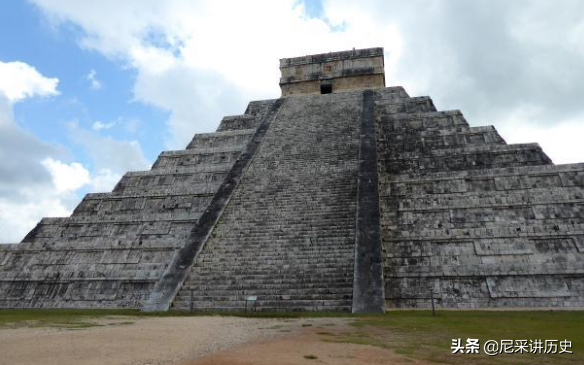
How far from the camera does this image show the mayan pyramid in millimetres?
9352

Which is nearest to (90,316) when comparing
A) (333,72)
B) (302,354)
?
(302,354)

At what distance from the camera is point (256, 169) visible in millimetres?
14711

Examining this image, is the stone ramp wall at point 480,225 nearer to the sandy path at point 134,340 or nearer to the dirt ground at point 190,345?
the dirt ground at point 190,345

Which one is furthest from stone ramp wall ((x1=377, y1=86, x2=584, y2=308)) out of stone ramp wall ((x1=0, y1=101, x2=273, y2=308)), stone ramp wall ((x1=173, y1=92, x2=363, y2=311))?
stone ramp wall ((x1=0, y1=101, x2=273, y2=308))

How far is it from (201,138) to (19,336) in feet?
42.6

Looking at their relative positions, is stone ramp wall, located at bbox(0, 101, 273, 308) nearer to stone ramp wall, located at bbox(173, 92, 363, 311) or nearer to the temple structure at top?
stone ramp wall, located at bbox(173, 92, 363, 311)

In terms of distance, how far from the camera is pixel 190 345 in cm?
523

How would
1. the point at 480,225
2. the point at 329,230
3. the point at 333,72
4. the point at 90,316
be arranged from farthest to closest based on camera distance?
the point at 333,72 < the point at 329,230 < the point at 480,225 < the point at 90,316

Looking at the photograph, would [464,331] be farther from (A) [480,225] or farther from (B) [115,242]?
(B) [115,242]

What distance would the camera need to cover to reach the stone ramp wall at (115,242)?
11.2 meters

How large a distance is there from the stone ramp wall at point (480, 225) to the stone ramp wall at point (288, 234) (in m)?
1.26

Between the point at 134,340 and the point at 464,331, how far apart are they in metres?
4.73

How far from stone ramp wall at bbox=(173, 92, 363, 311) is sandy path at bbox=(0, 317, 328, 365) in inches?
62.1

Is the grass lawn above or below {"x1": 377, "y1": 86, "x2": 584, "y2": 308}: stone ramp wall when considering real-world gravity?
below
